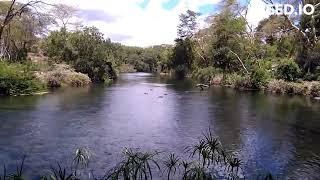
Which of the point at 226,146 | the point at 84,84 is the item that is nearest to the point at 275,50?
the point at 84,84

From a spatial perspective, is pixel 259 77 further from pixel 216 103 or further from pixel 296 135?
pixel 296 135

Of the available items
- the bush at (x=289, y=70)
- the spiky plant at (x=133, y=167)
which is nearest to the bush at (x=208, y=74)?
the bush at (x=289, y=70)

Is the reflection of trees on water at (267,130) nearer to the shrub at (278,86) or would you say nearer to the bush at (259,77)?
the shrub at (278,86)

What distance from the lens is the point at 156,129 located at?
20641 millimetres

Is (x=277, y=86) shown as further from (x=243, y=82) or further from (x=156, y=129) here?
(x=156, y=129)

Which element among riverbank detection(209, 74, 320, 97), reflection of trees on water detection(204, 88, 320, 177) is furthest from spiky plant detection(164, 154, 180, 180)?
riverbank detection(209, 74, 320, 97)

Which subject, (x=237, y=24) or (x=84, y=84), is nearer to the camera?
(x=84, y=84)

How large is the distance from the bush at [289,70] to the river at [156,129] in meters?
11.2

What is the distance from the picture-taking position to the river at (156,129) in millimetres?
14617

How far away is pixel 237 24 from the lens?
5931cm

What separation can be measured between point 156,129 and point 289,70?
86.7ft

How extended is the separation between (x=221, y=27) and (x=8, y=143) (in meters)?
50.4

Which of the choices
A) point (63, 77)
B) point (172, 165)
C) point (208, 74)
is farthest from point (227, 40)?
point (172, 165)

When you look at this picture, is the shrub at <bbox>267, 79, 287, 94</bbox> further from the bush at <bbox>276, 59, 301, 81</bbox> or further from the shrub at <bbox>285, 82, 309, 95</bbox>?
the bush at <bbox>276, 59, 301, 81</bbox>
